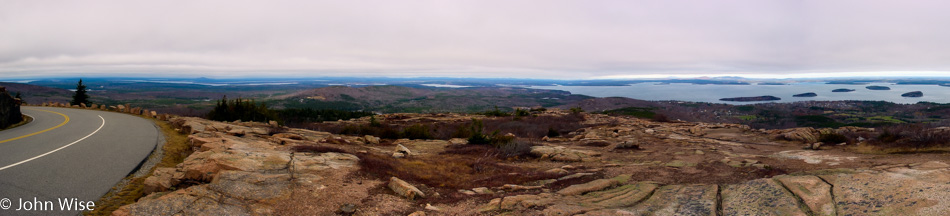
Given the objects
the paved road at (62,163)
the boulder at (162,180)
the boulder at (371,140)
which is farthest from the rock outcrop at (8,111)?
the boulder at (162,180)

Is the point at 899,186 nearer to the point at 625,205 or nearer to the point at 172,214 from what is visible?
the point at 625,205

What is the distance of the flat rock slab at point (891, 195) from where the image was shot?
5504mm

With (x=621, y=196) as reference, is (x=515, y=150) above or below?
below

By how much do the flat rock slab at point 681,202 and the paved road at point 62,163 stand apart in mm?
10261

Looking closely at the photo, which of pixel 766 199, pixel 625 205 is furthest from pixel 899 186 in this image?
pixel 625 205

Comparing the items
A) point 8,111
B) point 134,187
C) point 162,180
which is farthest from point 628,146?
point 8,111

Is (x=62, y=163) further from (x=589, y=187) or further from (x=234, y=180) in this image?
(x=589, y=187)

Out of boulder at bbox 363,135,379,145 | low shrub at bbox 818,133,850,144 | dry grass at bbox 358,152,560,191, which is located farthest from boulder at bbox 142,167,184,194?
low shrub at bbox 818,133,850,144

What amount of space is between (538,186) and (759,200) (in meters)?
4.45

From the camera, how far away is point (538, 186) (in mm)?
9203

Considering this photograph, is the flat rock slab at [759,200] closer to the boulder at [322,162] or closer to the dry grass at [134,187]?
the boulder at [322,162]

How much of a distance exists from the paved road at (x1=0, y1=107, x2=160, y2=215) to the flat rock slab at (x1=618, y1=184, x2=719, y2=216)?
1026 centimetres

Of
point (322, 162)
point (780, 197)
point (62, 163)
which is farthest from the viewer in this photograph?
point (322, 162)

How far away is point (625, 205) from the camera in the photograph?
23.1 ft
